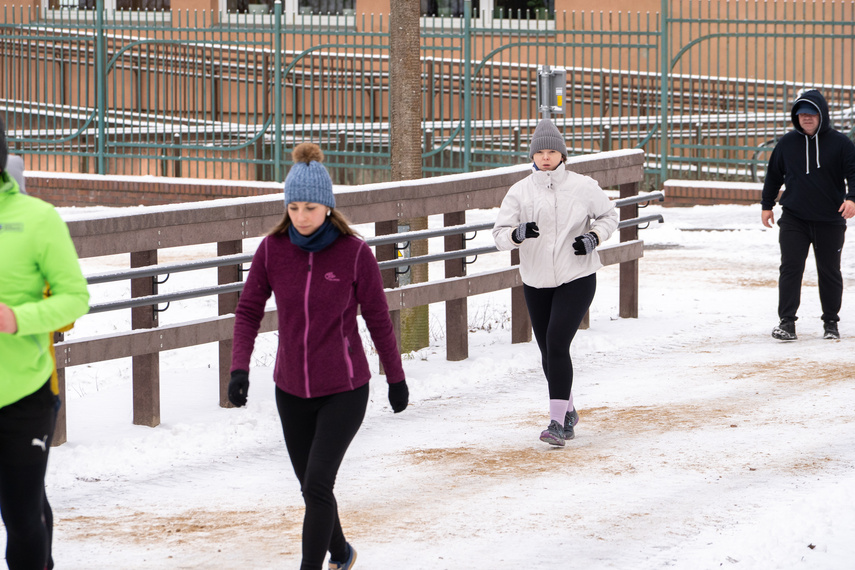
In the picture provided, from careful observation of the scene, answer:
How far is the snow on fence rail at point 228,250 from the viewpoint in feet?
24.4

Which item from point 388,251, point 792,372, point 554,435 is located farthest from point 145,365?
point 792,372

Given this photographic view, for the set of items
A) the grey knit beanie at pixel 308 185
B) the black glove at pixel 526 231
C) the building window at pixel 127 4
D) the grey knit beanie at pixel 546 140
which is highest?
the building window at pixel 127 4

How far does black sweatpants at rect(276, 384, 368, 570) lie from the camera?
4914 mm

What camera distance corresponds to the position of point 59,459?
7.12 metres

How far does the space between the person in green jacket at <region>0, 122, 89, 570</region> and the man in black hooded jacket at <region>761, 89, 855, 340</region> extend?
7013 mm

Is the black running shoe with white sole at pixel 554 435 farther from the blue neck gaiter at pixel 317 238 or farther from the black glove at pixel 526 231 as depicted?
the blue neck gaiter at pixel 317 238

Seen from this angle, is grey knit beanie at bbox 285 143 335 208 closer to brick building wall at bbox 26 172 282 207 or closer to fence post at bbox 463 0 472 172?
fence post at bbox 463 0 472 172

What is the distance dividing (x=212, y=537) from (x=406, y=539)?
2.71 ft

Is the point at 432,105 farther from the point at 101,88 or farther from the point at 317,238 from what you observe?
the point at 317,238

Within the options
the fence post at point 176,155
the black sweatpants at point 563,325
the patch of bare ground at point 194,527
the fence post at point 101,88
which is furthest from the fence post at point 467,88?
the patch of bare ground at point 194,527

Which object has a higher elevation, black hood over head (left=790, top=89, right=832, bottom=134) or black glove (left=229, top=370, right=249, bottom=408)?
black hood over head (left=790, top=89, right=832, bottom=134)

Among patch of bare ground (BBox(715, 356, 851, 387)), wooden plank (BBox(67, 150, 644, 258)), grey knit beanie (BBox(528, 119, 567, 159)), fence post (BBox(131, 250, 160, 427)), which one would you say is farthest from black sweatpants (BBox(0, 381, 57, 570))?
patch of bare ground (BBox(715, 356, 851, 387))

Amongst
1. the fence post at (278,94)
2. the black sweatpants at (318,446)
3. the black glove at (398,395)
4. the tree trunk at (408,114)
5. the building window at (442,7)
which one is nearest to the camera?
the black sweatpants at (318,446)

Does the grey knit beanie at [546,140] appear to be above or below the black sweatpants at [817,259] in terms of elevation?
above
